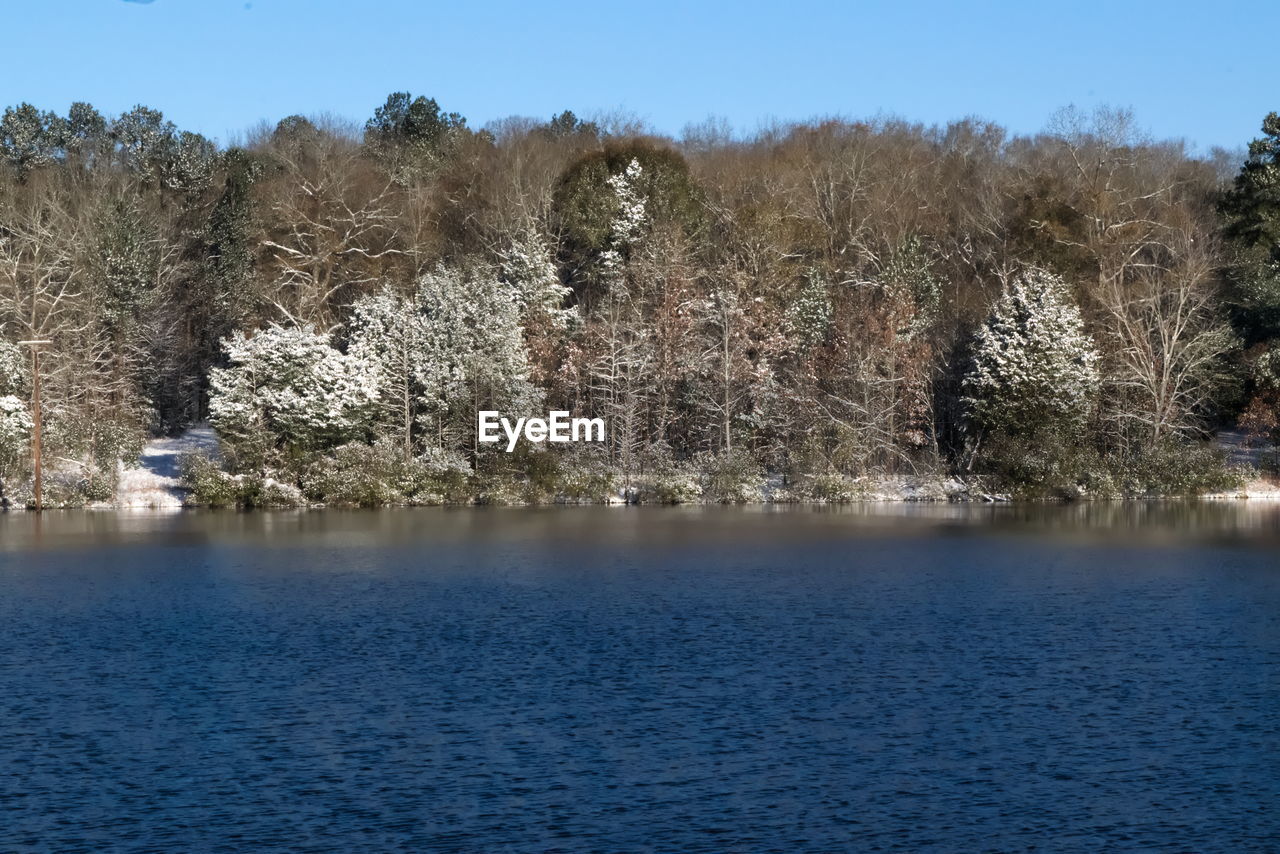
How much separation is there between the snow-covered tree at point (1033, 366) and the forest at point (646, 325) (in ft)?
0.42

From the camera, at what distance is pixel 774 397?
63156mm

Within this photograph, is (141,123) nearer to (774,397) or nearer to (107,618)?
(774,397)

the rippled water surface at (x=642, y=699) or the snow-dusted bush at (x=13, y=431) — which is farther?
the snow-dusted bush at (x=13, y=431)

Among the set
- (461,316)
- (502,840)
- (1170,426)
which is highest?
(461,316)

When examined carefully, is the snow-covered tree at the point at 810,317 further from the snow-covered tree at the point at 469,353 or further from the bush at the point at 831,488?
the snow-covered tree at the point at 469,353

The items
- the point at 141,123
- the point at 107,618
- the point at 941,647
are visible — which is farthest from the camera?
the point at 141,123

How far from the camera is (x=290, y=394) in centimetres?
5862

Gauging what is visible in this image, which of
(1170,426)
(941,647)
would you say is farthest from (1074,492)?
(941,647)

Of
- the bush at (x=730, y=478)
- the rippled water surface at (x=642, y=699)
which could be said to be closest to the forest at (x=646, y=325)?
the bush at (x=730, y=478)

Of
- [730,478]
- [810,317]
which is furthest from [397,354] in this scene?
[810,317]

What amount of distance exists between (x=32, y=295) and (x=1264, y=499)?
169 feet

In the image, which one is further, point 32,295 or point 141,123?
point 141,123

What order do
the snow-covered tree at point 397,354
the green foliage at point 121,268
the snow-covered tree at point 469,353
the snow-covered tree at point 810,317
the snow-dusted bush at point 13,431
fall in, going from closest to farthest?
the snow-dusted bush at point 13,431 → the snow-covered tree at point 469,353 → the snow-covered tree at point 397,354 → the snow-covered tree at point 810,317 → the green foliage at point 121,268

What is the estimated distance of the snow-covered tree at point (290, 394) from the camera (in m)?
58.7
